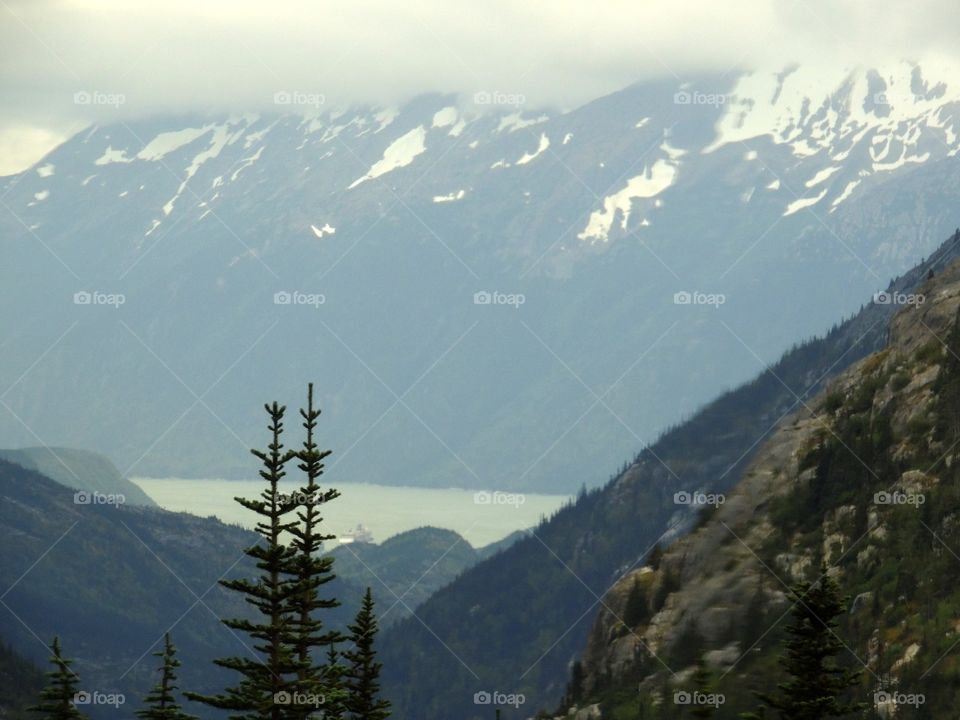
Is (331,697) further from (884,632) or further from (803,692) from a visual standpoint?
(884,632)

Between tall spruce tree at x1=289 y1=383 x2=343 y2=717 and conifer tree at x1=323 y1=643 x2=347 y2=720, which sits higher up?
tall spruce tree at x1=289 y1=383 x2=343 y2=717

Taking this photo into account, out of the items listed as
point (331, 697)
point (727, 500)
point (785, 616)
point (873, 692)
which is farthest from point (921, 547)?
point (331, 697)

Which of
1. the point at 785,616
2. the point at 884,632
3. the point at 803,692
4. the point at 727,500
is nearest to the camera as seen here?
the point at 803,692

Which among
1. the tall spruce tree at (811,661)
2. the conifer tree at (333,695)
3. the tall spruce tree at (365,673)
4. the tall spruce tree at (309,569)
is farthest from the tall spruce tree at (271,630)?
the tall spruce tree at (365,673)

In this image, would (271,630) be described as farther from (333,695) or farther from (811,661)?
(811,661)

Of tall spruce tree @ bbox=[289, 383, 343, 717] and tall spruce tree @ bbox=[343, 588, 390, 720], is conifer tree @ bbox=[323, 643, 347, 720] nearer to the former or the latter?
tall spruce tree @ bbox=[289, 383, 343, 717]

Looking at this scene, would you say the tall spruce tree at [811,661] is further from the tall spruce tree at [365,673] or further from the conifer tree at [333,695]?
the tall spruce tree at [365,673]

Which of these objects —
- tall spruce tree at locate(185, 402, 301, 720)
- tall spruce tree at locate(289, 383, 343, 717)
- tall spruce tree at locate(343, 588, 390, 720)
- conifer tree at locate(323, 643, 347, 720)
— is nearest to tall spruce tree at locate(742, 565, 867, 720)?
conifer tree at locate(323, 643, 347, 720)

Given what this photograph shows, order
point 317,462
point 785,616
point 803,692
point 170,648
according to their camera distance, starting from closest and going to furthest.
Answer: point 803,692, point 317,462, point 170,648, point 785,616
